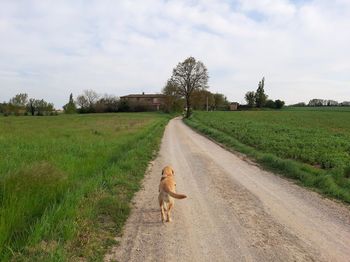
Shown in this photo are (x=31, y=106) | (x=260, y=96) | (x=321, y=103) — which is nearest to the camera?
(x=31, y=106)

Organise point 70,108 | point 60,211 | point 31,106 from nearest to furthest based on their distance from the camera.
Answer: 1. point 60,211
2. point 31,106
3. point 70,108

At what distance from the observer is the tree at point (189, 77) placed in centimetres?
6606

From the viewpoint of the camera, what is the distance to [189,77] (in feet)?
218

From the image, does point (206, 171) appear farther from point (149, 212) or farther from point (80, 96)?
point (80, 96)

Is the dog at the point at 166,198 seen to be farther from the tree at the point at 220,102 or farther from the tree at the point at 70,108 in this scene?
the tree at the point at 220,102

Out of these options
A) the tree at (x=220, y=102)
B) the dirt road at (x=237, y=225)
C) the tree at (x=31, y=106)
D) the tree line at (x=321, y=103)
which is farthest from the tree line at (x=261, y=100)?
the dirt road at (x=237, y=225)

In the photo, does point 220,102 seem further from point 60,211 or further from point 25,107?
point 60,211

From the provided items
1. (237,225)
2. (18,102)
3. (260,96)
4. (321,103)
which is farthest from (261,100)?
(237,225)

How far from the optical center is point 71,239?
511 cm

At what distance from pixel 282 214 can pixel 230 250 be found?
2.45m

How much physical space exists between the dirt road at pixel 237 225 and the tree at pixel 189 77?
56773mm

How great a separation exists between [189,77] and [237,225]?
202 ft

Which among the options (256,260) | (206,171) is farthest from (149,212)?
(206,171)

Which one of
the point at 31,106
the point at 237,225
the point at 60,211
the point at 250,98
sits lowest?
the point at 237,225
